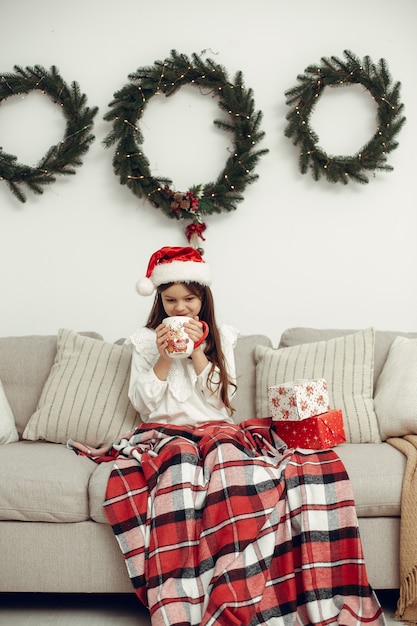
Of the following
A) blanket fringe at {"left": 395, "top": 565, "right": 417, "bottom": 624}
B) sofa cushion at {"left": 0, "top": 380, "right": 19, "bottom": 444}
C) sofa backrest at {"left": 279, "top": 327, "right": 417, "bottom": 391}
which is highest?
sofa backrest at {"left": 279, "top": 327, "right": 417, "bottom": 391}

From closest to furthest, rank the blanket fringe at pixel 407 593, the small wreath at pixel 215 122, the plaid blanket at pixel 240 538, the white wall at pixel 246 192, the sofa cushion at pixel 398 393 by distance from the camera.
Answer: the plaid blanket at pixel 240 538 < the blanket fringe at pixel 407 593 < the sofa cushion at pixel 398 393 < the small wreath at pixel 215 122 < the white wall at pixel 246 192

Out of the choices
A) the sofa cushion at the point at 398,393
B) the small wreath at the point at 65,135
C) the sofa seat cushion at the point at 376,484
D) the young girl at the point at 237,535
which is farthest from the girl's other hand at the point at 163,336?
the small wreath at the point at 65,135

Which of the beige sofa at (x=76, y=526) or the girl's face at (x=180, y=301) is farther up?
the girl's face at (x=180, y=301)

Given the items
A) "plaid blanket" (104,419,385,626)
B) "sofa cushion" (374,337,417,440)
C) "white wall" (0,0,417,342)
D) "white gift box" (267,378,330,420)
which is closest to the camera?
"plaid blanket" (104,419,385,626)

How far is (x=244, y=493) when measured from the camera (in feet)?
5.19

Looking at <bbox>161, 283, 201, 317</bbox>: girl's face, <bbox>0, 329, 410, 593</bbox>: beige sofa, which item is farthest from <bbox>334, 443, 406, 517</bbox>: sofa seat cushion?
<bbox>161, 283, 201, 317</bbox>: girl's face

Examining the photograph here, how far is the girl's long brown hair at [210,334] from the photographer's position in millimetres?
2040

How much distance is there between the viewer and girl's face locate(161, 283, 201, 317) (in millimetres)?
2062

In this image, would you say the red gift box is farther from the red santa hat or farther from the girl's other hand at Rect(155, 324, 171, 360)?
the red santa hat

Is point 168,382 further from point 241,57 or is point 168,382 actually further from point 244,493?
point 241,57

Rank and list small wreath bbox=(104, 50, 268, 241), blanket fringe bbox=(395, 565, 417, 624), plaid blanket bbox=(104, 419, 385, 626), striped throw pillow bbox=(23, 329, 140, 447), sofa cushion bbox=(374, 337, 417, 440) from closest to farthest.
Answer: plaid blanket bbox=(104, 419, 385, 626), blanket fringe bbox=(395, 565, 417, 624), sofa cushion bbox=(374, 337, 417, 440), striped throw pillow bbox=(23, 329, 140, 447), small wreath bbox=(104, 50, 268, 241)

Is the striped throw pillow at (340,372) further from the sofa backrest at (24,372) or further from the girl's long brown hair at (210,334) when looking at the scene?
the sofa backrest at (24,372)

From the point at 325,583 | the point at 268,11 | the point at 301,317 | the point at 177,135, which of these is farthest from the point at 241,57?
the point at 325,583

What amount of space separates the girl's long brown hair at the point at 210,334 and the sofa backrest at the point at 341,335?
1.34ft
